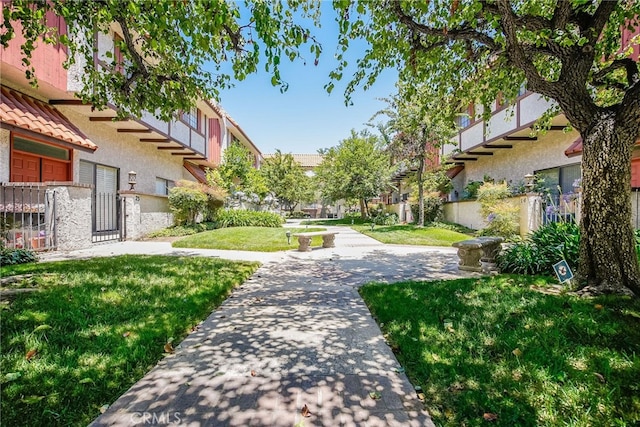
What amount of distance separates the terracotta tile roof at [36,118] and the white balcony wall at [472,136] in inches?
634

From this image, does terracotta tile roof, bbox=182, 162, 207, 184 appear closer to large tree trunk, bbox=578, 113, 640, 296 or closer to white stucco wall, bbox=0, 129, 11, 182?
white stucco wall, bbox=0, 129, 11, 182

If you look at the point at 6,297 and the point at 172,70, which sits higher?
the point at 172,70

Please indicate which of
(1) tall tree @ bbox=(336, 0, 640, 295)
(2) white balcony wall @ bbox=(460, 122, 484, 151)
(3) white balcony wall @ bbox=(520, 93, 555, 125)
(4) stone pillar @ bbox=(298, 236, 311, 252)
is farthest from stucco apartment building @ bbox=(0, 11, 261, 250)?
(2) white balcony wall @ bbox=(460, 122, 484, 151)

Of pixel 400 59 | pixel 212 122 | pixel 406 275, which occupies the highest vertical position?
pixel 212 122

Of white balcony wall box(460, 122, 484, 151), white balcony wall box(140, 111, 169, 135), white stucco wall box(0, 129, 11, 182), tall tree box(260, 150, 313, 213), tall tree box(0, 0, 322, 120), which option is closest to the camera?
tall tree box(0, 0, 322, 120)

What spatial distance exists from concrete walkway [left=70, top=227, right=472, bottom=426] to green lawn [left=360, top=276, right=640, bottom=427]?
27 cm

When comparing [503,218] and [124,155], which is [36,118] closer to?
[124,155]

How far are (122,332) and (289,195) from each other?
30787 mm

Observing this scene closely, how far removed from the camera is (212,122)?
21516 millimetres

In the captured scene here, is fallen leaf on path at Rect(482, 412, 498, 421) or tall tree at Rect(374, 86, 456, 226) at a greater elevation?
tall tree at Rect(374, 86, 456, 226)

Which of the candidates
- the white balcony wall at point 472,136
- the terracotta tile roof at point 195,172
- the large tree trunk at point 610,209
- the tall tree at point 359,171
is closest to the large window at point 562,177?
the white balcony wall at point 472,136

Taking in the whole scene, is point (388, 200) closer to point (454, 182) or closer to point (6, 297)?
point (454, 182)

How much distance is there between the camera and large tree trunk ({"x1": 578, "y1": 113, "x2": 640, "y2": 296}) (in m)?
4.00

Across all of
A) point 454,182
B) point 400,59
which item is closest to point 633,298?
point 400,59
